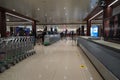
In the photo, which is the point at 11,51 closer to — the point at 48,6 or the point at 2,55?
the point at 2,55

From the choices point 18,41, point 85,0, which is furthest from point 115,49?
point 85,0

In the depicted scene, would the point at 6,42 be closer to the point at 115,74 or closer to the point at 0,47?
the point at 0,47

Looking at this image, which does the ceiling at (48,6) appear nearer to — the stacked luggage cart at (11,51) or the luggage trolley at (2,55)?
the stacked luggage cart at (11,51)

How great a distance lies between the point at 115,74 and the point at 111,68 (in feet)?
1.09

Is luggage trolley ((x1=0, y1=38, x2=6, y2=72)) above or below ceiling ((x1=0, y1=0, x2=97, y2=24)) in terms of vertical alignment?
below

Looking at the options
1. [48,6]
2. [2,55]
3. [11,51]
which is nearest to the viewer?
[2,55]

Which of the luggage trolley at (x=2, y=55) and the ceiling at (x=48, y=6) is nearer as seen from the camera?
the luggage trolley at (x=2, y=55)

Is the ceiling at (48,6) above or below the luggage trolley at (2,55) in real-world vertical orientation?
above

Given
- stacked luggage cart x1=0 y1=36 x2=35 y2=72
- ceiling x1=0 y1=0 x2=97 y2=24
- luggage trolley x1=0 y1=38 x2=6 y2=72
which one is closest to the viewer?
luggage trolley x1=0 y1=38 x2=6 y2=72

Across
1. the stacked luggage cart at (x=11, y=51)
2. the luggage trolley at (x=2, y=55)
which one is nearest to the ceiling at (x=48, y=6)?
the stacked luggage cart at (x=11, y=51)

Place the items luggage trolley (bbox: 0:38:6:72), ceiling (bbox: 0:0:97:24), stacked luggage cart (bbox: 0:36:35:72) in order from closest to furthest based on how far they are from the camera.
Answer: luggage trolley (bbox: 0:38:6:72), stacked luggage cart (bbox: 0:36:35:72), ceiling (bbox: 0:0:97:24)

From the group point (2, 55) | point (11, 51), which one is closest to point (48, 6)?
point (11, 51)

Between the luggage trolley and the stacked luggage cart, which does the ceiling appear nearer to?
the stacked luggage cart

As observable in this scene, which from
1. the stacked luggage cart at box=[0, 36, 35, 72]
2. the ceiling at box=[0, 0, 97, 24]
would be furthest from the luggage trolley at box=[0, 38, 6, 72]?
the ceiling at box=[0, 0, 97, 24]
